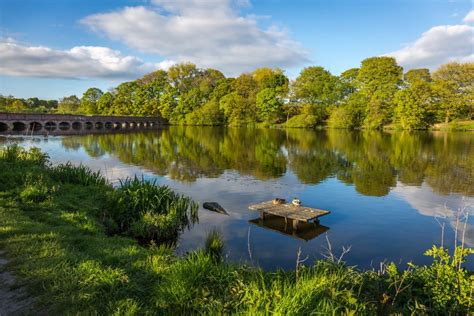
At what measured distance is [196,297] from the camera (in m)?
5.30

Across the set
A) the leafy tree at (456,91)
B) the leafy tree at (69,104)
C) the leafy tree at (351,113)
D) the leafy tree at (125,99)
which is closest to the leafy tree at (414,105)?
the leafy tree at (456,91)

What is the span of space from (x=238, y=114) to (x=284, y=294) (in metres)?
80.0

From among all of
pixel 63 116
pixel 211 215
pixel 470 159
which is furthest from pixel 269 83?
pixel 211 215

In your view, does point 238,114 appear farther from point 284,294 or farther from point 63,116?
point 284,294

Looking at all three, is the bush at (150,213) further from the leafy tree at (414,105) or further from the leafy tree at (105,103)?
the leafy tree at (105,103)

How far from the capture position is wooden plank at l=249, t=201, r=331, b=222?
1145 cm

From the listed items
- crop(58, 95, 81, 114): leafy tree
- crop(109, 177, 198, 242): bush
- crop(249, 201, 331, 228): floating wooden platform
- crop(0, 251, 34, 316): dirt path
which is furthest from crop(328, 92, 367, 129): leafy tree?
crop(58, 95, 81, 114): leafy tree

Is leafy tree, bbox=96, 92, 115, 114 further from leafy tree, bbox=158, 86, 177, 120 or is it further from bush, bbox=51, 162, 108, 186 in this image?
bush, bbox=51, 162, 108, 186

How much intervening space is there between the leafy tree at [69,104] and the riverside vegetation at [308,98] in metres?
13.9

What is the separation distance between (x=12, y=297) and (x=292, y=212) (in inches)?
342

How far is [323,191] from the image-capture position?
57.6 ft

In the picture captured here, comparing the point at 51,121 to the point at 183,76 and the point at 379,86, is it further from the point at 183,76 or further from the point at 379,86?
the point at 379,86

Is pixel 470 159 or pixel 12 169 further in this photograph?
pixel 470 159

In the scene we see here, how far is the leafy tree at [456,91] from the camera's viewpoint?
68.2 m
